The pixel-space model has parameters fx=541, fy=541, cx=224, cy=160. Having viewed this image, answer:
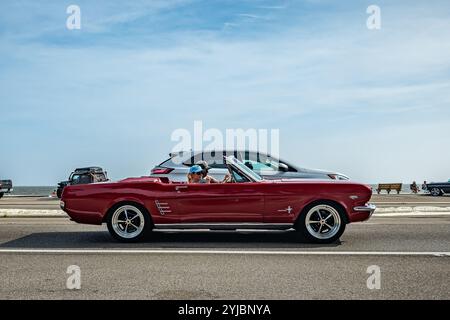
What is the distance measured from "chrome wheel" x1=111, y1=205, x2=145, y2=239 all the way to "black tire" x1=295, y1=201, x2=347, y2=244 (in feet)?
8.27

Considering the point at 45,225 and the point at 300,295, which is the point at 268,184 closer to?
the point at 300,295

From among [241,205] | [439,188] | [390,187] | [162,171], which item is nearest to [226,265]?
[241,205]

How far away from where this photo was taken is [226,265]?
667 cm

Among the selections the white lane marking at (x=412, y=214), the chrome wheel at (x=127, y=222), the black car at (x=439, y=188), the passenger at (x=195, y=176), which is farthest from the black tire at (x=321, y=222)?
the black car at (x=439, y=188)

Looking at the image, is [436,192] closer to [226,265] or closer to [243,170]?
[243,170]

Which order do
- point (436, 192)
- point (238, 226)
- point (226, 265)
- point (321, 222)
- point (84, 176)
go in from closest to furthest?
point (226, 265) < point (238, 226) < point (321, 222) < point (84, 176) < point (436, 192)

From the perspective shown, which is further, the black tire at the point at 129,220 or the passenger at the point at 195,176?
the passenger at the point at 195,176

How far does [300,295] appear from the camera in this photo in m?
5.11

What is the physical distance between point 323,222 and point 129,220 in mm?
3104

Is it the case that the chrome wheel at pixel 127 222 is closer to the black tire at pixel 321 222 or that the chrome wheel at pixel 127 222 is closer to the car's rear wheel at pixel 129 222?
the car's rear wheel at pixel 129 222

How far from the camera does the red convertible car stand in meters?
8.45

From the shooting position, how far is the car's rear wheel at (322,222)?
8.48 meters

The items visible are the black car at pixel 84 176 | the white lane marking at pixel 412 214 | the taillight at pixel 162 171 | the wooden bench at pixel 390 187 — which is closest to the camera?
the taillight at pixel 162 171

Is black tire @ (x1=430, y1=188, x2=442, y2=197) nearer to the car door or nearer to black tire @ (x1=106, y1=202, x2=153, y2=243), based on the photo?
the car door
